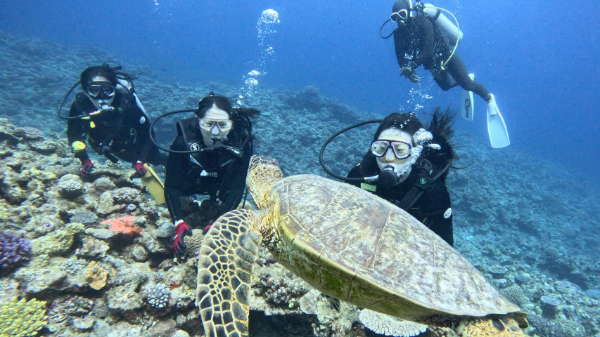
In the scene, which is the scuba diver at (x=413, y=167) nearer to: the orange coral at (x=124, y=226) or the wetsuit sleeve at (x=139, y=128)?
the orange coral at (x=124, y=226)

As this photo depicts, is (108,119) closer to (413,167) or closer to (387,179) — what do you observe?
(387,179)

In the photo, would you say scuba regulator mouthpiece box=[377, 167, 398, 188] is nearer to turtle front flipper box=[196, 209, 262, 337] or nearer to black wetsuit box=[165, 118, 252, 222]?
turtle front flipper box=[196, 209, 262, 337]

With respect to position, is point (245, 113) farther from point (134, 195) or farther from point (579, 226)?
point (579, 226)

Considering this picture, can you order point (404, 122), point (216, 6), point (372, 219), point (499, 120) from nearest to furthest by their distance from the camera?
point (372, 219) → point (404, 122) → point (499, 120) → point (216, 6)

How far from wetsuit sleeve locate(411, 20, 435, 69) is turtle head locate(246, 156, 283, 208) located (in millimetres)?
6446

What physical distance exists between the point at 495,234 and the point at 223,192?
41.8 ft

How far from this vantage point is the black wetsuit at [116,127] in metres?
5.14

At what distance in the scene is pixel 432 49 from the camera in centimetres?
759

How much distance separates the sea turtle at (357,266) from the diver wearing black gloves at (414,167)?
0.74 metres

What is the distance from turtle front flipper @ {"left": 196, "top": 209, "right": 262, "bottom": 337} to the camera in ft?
6.31

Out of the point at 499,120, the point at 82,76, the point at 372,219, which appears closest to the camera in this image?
the point at 372,219

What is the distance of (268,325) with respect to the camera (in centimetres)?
260

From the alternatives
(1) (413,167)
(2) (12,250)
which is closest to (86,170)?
(2) (12,250)

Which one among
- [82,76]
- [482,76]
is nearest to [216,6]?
[482,76]
